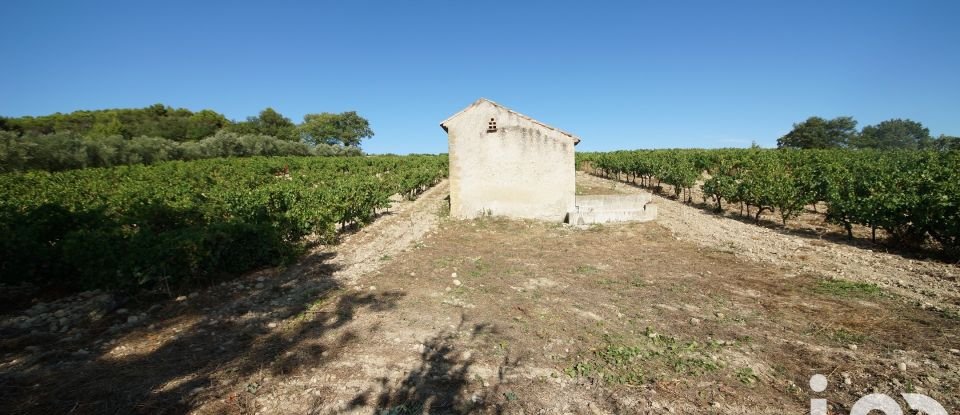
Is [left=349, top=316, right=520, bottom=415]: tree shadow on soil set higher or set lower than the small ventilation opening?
lower

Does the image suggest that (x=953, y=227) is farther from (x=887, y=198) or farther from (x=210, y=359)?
(x=210, y=359)

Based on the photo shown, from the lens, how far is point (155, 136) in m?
60.8

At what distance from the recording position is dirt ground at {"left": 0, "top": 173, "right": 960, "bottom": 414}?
4.07 meters

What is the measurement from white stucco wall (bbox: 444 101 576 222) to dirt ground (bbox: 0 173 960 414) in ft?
19.5

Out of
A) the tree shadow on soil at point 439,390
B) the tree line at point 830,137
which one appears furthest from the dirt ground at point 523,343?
the tree line at point 830,137

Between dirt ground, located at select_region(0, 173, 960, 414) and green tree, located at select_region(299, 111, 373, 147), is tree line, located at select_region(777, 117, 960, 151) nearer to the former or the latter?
dirt ground, located at select_region(0, 173, 960, 414)

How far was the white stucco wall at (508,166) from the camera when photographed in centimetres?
1498

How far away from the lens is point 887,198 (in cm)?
1077

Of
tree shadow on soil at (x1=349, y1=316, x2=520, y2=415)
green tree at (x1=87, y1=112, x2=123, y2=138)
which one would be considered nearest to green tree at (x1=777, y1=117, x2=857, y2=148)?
tree shadow on soil at (x1=349, y1=316, x2=520, y2=415)

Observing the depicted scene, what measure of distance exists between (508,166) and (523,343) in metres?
10.5

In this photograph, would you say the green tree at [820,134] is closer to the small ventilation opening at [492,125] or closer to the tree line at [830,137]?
the tree line at [830,137]

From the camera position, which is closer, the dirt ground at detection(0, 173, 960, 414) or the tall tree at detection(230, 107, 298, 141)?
the dirt ground at detection(0, 173, 960, 414)

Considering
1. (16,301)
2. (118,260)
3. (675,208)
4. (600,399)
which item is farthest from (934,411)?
(675,208)

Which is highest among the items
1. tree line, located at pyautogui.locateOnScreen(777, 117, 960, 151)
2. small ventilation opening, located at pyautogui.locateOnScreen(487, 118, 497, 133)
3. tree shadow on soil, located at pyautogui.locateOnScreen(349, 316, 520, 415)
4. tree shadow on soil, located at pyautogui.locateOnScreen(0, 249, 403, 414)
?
tree line, located at pyautogui.locateOnScreen(777, 117, 960, 151)
